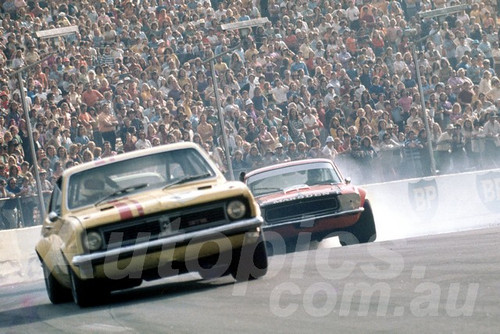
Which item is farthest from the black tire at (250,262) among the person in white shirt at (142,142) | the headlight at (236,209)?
the person in white shirt at (142,142)

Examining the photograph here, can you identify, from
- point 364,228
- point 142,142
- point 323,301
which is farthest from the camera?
point 142,142

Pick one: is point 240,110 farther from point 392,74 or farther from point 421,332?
point 421,332

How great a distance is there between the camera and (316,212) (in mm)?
16969

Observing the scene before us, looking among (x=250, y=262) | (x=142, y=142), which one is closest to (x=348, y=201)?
(x=250, y=262)

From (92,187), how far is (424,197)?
45.2ft

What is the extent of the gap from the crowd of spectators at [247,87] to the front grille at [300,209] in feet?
18.0

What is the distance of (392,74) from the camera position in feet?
97.8

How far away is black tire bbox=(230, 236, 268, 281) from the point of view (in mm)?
11492

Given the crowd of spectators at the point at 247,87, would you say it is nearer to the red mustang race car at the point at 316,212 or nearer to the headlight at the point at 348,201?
the red mustang race car at the point at 316,212

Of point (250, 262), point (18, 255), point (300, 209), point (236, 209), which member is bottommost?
point (18, 255)

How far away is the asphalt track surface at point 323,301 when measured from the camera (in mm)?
7816

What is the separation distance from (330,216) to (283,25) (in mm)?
14056

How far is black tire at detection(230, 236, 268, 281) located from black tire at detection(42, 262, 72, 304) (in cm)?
199

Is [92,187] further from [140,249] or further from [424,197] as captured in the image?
[424,197]
